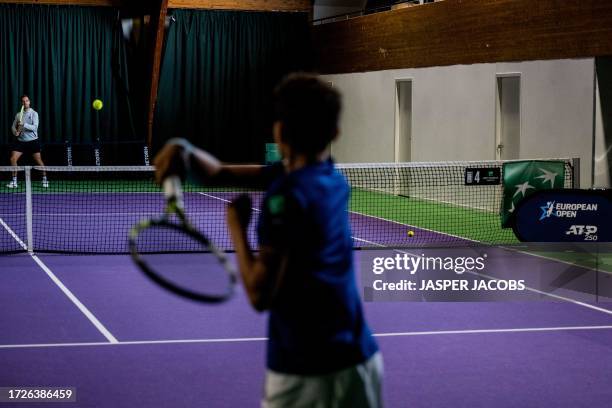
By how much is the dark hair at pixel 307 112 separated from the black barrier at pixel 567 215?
8.26m

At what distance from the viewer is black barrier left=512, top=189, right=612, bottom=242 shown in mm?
10422

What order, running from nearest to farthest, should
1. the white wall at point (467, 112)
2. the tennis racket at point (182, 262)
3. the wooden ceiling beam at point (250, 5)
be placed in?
the tennis racket at point (182, 262)
the white wall at point (467, 112)
the wooden ceiling beam at point (250, 5)

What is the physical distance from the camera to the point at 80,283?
9.55 m

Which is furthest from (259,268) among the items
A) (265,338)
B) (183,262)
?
(183,262)

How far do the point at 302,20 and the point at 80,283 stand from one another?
1382 cm

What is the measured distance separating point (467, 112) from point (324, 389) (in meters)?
14.3

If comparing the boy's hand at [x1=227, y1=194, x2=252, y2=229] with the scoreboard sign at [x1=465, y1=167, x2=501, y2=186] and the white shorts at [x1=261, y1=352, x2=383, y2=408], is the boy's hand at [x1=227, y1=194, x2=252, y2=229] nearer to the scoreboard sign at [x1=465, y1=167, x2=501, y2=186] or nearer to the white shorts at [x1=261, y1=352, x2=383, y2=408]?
the white shorts at [x1=261, y1=352, x2=383, y2=408]

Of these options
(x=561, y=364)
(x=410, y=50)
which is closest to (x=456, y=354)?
(x=561, y=364)

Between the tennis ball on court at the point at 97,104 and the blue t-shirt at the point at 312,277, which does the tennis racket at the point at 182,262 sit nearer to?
the blue t-shirt at the point at 312,277

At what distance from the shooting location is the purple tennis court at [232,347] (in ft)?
19.4

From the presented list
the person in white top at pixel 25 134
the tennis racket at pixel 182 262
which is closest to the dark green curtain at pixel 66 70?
the person in white top at pixel 25 134

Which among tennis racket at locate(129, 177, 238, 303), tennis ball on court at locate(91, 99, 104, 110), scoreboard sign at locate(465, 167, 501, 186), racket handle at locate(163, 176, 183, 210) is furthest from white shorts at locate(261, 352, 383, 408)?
tennis ball on court at locate(91, 99, 104, 110)

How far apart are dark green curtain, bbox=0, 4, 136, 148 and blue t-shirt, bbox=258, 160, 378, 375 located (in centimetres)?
1949

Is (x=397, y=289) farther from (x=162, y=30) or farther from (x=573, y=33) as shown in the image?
(x=162, y=30)
